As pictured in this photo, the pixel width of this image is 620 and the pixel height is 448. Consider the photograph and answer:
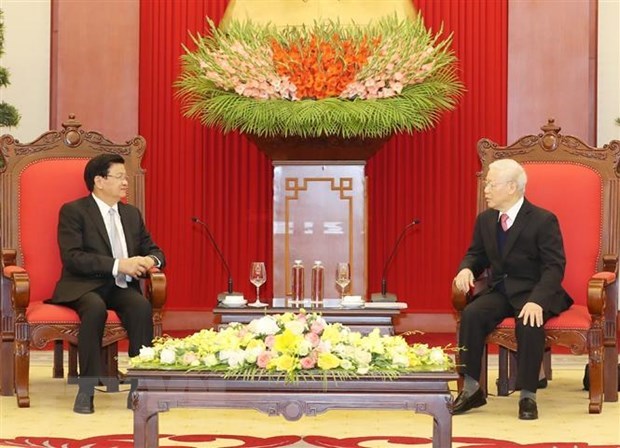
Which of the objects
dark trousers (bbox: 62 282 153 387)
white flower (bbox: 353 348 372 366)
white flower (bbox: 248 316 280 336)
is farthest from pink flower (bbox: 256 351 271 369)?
dark trousers (bbox: 62 282 153 387)

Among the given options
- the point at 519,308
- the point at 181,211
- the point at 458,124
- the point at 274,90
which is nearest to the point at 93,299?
the point at 274,90

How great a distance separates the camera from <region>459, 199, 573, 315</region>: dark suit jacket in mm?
5355

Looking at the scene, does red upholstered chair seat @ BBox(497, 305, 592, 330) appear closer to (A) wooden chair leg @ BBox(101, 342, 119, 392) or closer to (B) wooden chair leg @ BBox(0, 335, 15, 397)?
(A) wooden chair leg @ BBox(101, 342, 119, 392)

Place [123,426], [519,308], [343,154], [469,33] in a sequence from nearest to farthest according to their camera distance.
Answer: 1. [123,426]
2. [519,308]
3. [343,154]
4. [469,33]

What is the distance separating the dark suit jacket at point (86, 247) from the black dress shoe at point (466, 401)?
5.03ft

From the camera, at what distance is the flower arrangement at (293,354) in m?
3.73

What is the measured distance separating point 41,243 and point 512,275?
2.20m

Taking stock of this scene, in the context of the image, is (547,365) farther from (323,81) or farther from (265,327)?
(265,327)

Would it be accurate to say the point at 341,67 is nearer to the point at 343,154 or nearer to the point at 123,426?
the point at 343,154

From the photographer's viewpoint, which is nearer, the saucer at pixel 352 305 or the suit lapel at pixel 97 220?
the saucer at pixel 352 305

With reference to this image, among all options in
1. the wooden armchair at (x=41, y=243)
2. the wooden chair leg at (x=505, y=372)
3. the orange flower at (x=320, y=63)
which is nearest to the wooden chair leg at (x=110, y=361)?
the wooden armchair at (x=41, y=243)

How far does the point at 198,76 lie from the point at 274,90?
51 centimetres

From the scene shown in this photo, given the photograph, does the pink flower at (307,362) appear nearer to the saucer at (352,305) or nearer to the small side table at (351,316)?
the small side table at (351,316)

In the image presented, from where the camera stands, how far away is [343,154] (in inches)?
250
